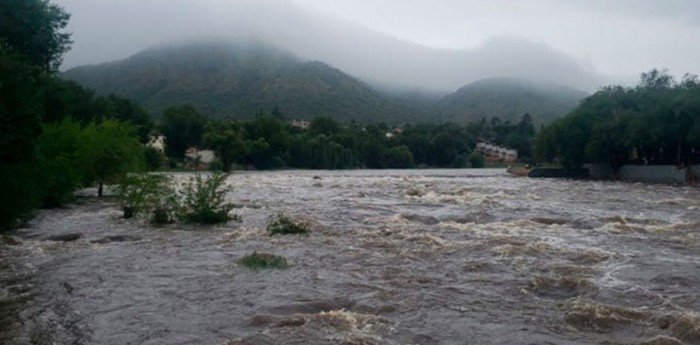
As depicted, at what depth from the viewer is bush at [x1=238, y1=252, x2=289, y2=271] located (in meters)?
17.3

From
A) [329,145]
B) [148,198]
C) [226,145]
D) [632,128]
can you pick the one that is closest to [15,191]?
[148,198]

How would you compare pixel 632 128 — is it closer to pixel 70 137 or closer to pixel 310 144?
pixel 310 144

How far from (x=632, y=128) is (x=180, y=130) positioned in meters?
84.0

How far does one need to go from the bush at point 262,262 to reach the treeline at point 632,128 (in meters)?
66.1

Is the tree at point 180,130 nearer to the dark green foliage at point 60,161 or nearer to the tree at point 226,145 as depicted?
the tree at point 226,145

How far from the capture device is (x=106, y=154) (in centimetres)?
4016

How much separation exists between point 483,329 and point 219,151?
106 m

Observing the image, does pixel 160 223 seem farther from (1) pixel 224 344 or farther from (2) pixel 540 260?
(1) pixel 224 344

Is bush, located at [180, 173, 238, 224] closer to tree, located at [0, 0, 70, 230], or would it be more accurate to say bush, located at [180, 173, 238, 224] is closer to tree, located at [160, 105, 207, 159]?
tree, located at [0, 0, 70, 230]

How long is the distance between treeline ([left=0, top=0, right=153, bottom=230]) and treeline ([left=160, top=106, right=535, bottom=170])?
60.0 meters

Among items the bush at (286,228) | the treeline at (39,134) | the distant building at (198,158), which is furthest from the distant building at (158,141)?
the bush at (286,228)

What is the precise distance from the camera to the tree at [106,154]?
39906mm

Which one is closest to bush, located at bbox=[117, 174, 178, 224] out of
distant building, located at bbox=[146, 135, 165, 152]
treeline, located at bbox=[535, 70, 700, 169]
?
treeline, located at bbox=[535, 70, 700, 169]

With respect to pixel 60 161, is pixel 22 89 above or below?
above
